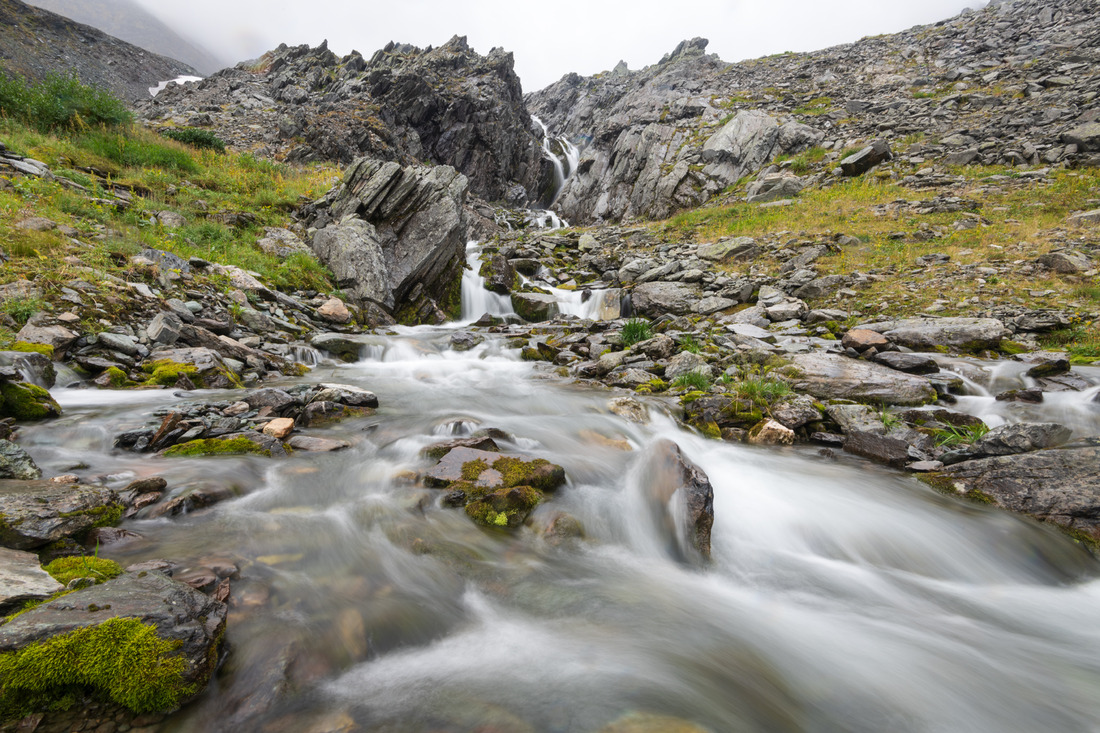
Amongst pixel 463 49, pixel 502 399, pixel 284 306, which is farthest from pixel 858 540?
Answer: pixel 463 49

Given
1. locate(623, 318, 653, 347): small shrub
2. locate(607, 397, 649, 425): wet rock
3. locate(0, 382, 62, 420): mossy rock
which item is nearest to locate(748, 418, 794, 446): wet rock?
locate(607, 397, 649, 425): wet rock

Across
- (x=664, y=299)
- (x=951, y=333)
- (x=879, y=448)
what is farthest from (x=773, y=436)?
(x=664, y=299)

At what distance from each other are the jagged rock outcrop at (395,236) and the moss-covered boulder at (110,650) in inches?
451

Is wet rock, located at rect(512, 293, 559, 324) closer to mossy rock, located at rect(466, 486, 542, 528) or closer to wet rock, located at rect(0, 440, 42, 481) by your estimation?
mossy rock, located at rect(466, 486, 542, 528)

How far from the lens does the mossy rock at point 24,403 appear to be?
14.6 ft

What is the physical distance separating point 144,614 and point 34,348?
5.86 metres

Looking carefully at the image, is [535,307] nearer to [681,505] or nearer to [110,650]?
[681,505]

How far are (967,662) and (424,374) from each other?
8802mm

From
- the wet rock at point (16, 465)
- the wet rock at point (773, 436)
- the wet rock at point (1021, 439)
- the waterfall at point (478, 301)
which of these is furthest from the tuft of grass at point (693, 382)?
the waterfall at point (478, 301)

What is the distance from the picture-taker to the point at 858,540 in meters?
4.35

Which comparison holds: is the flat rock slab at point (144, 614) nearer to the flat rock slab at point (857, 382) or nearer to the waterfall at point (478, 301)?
the flat rock slab at point (857, 382)

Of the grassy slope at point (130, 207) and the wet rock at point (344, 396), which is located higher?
the grassy slope at point (130, 207)

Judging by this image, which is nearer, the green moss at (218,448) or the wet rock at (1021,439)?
the green moss at (218,448)

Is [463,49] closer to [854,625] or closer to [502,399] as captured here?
[502,399]
